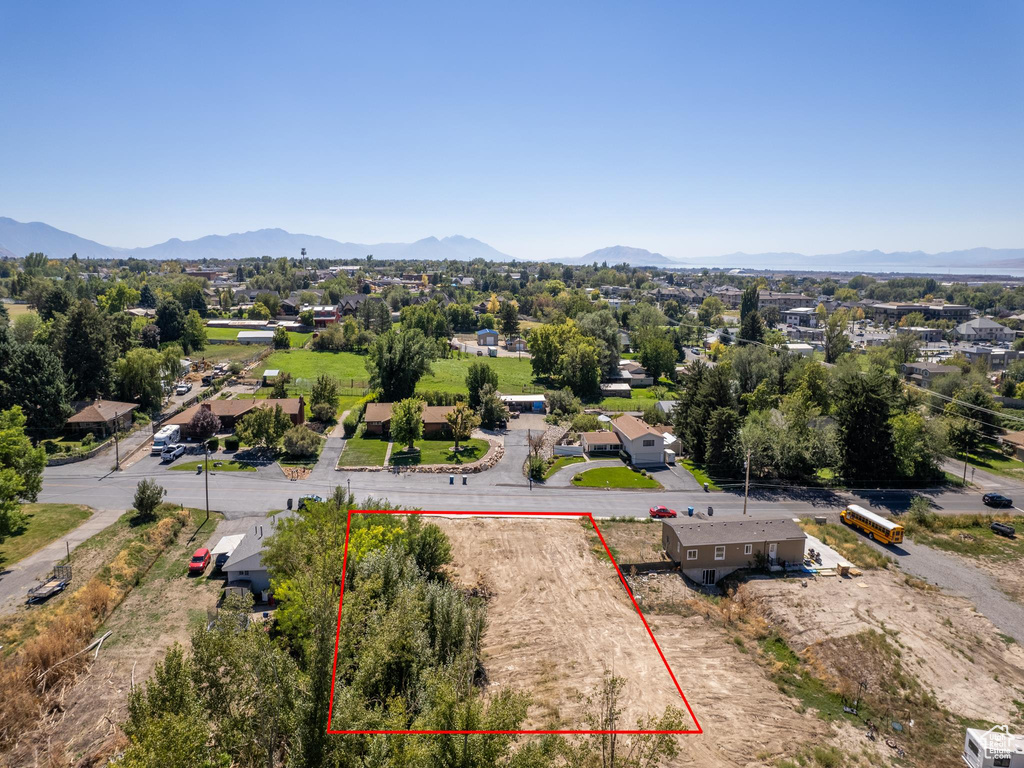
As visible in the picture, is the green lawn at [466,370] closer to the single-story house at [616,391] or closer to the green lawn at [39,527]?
the single-story house at [616,391]

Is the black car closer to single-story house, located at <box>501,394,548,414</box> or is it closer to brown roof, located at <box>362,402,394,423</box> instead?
single-story house, located at <box>501,394,548,414</box>

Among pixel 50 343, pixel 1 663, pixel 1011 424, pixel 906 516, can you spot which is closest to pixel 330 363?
pixel 50 343

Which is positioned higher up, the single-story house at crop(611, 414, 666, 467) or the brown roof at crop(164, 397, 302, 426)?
the brown roof at crop(164, 397, 302, 426)

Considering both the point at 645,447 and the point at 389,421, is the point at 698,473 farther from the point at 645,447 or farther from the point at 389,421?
the point at 389,421

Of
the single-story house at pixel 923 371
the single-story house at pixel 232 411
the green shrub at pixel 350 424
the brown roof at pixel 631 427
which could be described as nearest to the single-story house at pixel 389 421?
the green shrub at pixel 350 424

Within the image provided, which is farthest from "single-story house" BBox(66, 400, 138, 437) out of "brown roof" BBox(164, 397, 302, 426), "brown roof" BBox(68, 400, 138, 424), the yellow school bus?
the yellow school bus

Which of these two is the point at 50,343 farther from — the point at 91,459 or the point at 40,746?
the point at 40,746

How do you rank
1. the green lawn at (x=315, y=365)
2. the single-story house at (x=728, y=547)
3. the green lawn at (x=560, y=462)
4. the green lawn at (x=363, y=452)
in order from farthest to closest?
the green lawn at (x=315, y=365) < the green lawn at (x=363, y=452) < the green lawn at (x=560, y=462) < the single-story house at (x=728, y=547)

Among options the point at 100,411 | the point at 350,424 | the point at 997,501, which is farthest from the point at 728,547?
the point at 100,411
